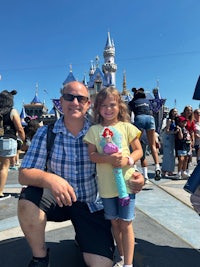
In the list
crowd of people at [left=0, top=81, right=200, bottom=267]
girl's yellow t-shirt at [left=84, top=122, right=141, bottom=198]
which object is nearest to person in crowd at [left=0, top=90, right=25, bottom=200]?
crowd of people at [left=0, top=81, right=200, bottom=267]

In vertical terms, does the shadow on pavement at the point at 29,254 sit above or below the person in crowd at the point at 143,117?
below

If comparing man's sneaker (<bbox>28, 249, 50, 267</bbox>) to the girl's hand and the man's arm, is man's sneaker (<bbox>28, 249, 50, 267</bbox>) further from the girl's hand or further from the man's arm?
the girl's hand

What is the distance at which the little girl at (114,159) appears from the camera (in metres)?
1.82

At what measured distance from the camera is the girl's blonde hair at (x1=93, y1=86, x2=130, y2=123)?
2.00 m

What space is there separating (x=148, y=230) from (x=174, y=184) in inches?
88.0

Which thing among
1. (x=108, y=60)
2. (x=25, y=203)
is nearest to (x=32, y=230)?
(x=25, y=203)

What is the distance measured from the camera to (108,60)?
55.1 m

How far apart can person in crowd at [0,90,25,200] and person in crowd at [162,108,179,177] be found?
10.6 feet

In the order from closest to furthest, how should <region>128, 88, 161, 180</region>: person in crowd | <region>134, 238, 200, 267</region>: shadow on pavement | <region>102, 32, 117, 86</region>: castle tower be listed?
<region>134, 238, 200, 267</region>: shadow on pavement, <region>128, 88, 161, 180</region>: person in crowd, <region>102, 32, 117, 86</region>: castle tower

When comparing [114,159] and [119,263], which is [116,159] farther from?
[119,263]

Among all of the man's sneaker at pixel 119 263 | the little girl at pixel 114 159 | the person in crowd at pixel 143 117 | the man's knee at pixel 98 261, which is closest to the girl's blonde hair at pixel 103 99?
the little girl at pixel 114 159

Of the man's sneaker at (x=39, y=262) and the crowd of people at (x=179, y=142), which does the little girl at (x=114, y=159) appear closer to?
the man's sneaker at (x=39, y=262)

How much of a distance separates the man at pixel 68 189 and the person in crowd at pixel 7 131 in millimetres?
1899

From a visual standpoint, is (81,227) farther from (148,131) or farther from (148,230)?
(148,131)
